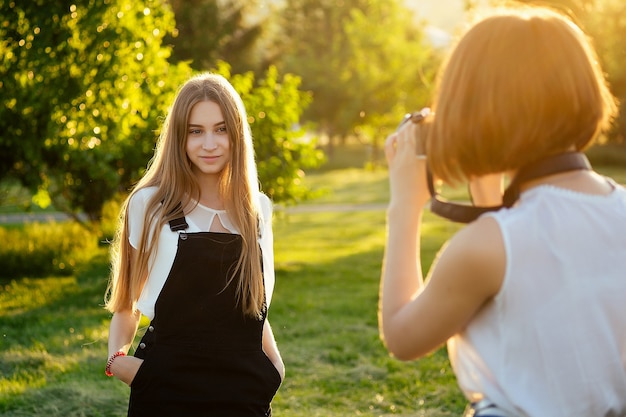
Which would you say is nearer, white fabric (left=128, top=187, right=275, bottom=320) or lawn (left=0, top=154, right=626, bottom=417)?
Answer: white fabric (left=128, top=187, right=275, bottom=320)

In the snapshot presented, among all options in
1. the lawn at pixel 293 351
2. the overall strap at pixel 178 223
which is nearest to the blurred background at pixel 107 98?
the lawn at pixel 293 351

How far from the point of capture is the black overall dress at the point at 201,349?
283cm

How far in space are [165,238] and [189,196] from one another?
0.81 feet

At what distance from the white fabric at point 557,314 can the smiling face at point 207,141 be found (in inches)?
71.0

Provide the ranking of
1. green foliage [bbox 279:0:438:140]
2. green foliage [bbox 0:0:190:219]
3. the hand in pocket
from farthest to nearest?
green foliage [bbox 279:0:438:140], green foliage [bbox 0:0:190:219], the hand in pocket

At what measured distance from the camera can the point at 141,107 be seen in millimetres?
9242

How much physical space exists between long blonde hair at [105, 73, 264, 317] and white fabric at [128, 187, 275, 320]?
0.10 ft

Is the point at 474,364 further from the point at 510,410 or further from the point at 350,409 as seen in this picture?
the point at 350,409

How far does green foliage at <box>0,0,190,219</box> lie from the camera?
8.30 meters

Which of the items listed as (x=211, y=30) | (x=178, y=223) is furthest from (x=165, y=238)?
(x=211, y=30)

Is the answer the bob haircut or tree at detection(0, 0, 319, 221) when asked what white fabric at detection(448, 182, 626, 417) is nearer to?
the bob haircut

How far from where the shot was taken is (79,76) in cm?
868

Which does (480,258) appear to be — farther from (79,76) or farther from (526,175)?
(79,76)

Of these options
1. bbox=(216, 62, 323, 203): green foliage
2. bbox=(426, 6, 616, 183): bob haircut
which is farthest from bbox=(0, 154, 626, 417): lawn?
bbox=(426, 6, 616, 183): bob haircut
